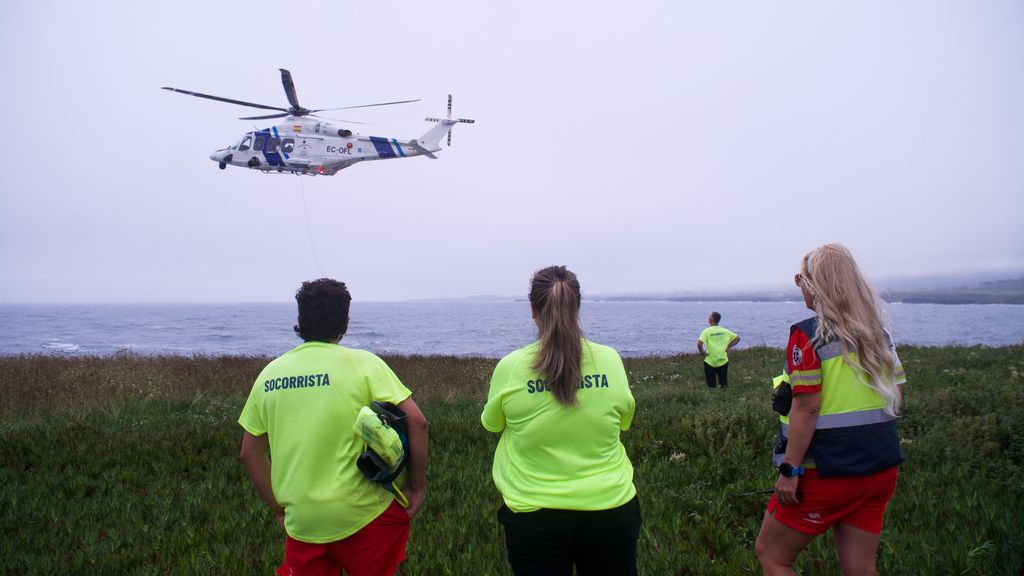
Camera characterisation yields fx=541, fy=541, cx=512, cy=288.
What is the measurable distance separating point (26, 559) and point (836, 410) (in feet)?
21.9

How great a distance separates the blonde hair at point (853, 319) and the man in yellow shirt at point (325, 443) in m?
2.29

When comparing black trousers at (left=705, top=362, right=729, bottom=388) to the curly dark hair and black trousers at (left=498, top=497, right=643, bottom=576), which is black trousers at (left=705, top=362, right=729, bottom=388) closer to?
→ black trousers at (left=498, top=497, right=643, bottom=576)

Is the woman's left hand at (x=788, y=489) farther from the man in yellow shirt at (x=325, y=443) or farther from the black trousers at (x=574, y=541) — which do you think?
the man in yellow shirt at (x=325, y=443)

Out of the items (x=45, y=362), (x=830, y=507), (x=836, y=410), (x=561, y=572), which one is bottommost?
(x=45, y=362)

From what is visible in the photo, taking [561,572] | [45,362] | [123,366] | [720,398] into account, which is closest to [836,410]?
[561,572]

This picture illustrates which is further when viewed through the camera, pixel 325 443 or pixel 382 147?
pixel 382 147

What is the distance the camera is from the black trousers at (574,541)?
256cm

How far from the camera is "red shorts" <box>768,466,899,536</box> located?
112 inches

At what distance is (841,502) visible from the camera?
9.37ft

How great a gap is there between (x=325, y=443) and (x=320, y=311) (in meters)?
0.70

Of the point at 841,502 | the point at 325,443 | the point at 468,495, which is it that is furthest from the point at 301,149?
the point at 841,502

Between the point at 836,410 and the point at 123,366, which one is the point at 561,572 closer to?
the point at 836,410

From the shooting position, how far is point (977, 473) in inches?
240

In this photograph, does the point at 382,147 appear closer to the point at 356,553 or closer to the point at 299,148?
the point at 299,148
